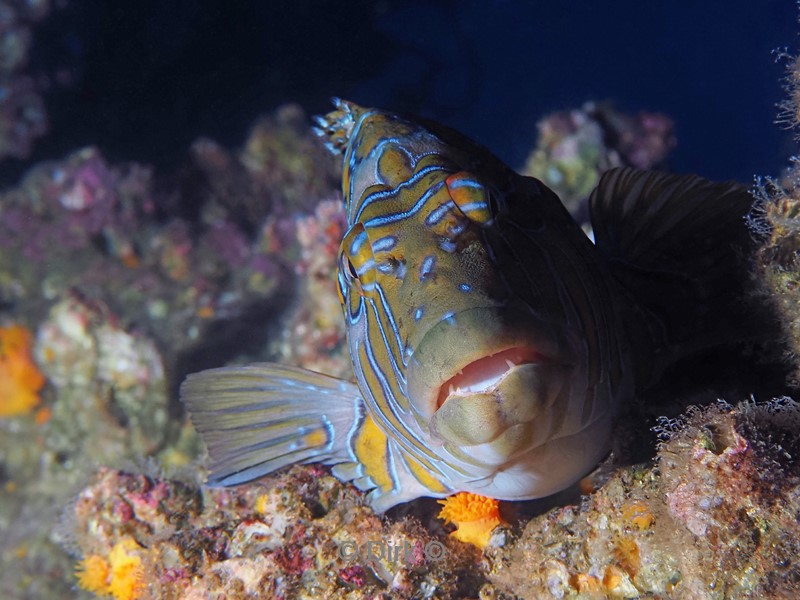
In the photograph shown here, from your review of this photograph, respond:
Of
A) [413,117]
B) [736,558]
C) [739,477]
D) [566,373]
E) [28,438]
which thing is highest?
[413,117]

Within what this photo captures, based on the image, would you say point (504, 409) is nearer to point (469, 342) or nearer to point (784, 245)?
point (469, 342)

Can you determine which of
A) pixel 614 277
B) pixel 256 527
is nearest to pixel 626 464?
pixel 614 277

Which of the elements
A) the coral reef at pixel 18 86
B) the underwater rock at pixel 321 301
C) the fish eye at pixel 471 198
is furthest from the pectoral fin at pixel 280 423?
the coral reef at pixel 18 86

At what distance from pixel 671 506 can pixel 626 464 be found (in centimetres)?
57

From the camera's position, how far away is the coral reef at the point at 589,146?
298 inches

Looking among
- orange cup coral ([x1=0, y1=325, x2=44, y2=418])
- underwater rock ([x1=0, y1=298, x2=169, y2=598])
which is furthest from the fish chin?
orange cup coral ([x1=0, y1=325, x2=44, y2=418])

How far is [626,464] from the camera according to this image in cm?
277

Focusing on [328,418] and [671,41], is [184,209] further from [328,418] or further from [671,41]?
[671,41]

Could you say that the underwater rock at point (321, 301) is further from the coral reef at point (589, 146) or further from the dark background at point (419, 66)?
the dark background at point (419, 66)

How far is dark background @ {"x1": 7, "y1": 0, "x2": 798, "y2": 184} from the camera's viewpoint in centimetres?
979

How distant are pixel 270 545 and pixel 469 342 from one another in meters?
2.05

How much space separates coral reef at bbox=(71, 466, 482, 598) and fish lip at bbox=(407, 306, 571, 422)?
4.15 ft

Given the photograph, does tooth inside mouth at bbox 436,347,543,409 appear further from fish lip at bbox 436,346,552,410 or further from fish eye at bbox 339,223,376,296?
fish eye at bbox 339,223,376,296

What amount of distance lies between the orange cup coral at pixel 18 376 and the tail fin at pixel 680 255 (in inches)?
359
